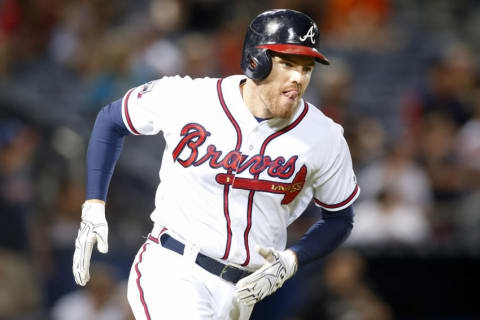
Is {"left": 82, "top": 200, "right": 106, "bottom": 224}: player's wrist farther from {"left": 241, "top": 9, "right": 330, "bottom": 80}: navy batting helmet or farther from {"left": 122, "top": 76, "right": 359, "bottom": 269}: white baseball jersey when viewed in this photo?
{"left": 241, "top": 9, "right": 330, "bottom": 80}: navy batting helmet

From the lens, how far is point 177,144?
3.66 meters

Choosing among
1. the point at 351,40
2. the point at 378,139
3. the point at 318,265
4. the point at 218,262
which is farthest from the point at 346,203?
the point at 351,40

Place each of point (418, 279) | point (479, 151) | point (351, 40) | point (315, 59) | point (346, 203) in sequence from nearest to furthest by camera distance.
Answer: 1. point (315, 59)
2. point (346, 203)
3. point (418, 279)
4. point (479, 151)
5. point (351, 40)

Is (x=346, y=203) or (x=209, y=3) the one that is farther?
(x=209, y=3)

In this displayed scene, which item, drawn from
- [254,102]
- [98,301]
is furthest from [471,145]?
[254,102]

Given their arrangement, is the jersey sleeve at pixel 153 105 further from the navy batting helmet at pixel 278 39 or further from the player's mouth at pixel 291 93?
the player's mouth at pixel 291 93

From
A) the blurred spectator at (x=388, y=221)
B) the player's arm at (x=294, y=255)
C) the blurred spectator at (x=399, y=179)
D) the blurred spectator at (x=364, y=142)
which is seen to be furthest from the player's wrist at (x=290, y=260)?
the blurred spectator at (x=364, y=142)

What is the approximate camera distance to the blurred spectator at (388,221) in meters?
6.82

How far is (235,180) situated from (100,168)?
613mm

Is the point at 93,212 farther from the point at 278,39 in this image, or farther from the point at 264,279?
the point at 278,39

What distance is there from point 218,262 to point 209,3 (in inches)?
244

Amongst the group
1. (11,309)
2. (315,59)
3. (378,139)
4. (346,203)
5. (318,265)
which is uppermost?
(315,59)

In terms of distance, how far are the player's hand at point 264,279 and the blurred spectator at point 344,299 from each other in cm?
287

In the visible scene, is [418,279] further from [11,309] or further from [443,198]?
[11,309]
